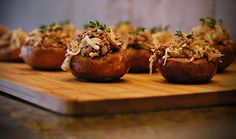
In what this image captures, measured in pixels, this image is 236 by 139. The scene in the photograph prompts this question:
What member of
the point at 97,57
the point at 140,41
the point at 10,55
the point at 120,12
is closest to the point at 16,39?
the point at 10,55

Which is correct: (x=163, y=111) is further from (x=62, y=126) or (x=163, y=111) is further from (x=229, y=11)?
(x=229, y=11)

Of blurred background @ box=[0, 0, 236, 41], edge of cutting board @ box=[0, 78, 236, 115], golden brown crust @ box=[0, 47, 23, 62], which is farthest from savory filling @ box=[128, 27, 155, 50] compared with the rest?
golden brown crust @ box=[0, 47, 23, 62]

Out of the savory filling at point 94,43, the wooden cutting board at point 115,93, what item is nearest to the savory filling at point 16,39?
the wooden cutting board at point 115,93

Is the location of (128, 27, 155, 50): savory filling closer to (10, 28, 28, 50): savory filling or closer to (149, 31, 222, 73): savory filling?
(149, 31, 222, 73): savory filling

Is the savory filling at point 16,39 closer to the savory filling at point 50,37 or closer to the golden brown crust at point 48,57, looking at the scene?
the savory filling at point 50,37

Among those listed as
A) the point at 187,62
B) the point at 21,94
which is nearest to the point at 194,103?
the point at 187,62

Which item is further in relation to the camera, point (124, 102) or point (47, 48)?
point (47, 48)

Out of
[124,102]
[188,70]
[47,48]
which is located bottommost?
[124,102]

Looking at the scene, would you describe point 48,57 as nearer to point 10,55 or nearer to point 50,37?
point 50,37
